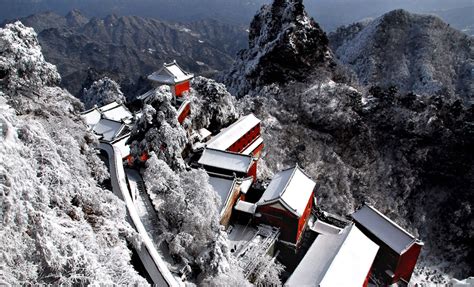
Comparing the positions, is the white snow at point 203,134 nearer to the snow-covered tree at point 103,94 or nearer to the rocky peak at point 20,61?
the rocky peak at point 20,61

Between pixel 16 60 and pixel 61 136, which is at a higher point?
pixel 16 60

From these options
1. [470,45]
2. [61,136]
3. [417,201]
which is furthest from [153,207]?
[470,45]

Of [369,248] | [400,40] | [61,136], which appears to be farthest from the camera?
[400,40]

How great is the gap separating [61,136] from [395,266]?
91.1 ft

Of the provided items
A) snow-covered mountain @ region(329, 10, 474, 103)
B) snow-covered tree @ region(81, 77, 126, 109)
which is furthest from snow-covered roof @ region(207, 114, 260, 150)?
snow-covered mountain @ region(329, 10, 474, 103)

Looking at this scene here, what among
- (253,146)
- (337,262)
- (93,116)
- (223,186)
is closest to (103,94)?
(93,116)

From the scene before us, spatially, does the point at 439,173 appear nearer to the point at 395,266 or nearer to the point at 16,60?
the point at 395,266

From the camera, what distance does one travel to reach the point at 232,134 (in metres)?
36.5

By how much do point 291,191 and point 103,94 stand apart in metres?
48.3

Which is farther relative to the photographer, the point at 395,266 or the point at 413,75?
the point at 413,75

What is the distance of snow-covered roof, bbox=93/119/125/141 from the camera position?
3294 centimetres

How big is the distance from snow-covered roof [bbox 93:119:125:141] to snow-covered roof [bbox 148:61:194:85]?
251 inches

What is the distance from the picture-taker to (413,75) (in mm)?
105938

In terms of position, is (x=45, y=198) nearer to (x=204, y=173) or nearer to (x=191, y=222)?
(x=191, y=222)
